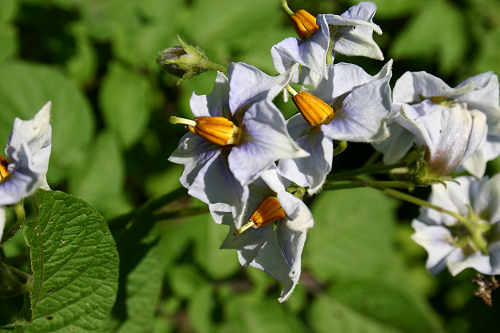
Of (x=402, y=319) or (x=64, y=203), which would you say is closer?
(x=64, y=203)

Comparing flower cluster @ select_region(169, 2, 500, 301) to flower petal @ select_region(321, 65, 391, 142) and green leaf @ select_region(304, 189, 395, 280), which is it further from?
green leaf @ select_region(304, 189, 395, 280)

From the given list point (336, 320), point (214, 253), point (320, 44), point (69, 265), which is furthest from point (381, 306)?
point (69, 265)

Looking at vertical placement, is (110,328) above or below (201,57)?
below

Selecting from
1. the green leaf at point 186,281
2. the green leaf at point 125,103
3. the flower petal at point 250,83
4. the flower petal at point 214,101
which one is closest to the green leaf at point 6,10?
the green leaf at point 125,103

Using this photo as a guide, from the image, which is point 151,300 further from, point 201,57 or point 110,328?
point 201,57

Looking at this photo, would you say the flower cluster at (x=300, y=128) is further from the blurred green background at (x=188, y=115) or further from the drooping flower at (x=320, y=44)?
the blurred green background at (x=188, y=115)

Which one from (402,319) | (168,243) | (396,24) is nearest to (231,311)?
(168,243)

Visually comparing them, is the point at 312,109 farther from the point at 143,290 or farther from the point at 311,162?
the point at 143,290

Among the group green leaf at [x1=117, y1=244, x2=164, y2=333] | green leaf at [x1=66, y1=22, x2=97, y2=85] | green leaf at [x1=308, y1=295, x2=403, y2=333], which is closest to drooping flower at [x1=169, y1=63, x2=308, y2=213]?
green leaf at [x1=117, y1=244, x2=164, y2=333]
